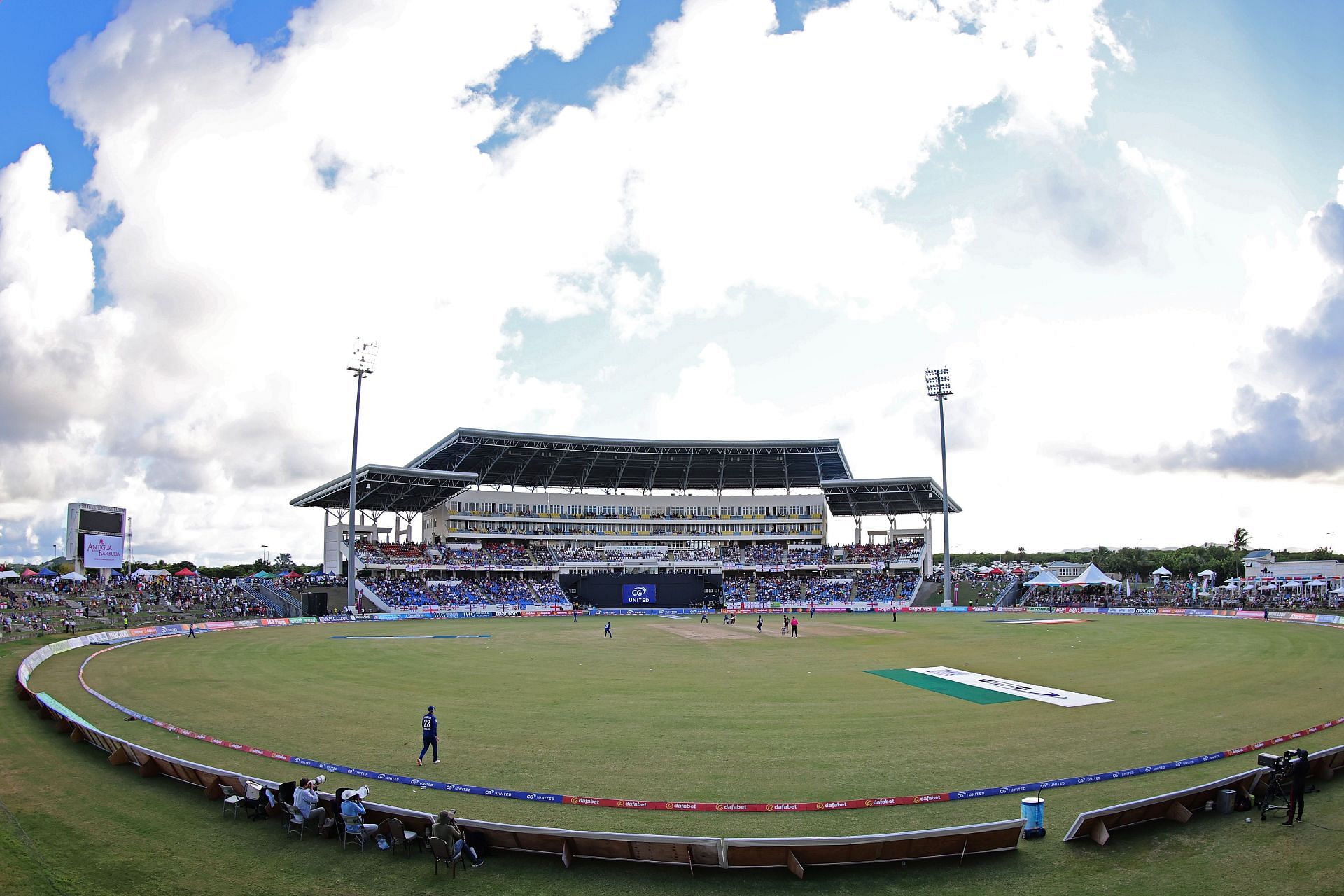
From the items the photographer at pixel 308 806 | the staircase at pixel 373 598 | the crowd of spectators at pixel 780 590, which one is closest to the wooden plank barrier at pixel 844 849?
the photographer at pixel 308 806

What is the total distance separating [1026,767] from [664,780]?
742cm

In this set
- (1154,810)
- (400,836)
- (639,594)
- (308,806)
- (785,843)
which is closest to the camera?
(785,843)

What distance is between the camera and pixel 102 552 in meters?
70.3

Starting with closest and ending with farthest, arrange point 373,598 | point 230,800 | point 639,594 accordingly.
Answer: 1. point 230,800
2. point 373,598
3. point 639,594

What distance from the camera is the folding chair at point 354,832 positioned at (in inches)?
496

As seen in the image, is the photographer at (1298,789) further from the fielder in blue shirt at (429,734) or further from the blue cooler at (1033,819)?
the fielder in blue shirt at (429,734)

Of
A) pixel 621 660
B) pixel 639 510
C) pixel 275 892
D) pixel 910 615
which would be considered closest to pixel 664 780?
pixel 275 892

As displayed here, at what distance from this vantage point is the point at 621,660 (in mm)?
37625

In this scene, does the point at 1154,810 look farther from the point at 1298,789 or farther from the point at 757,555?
the point at 757,555

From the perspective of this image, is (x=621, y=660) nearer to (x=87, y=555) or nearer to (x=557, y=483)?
(x=87, y=555)

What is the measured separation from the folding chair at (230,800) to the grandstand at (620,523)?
223ft

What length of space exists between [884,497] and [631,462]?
32100mm

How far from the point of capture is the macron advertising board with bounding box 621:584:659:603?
299ft

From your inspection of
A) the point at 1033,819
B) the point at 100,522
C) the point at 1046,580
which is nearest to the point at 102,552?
the point at 100,522
